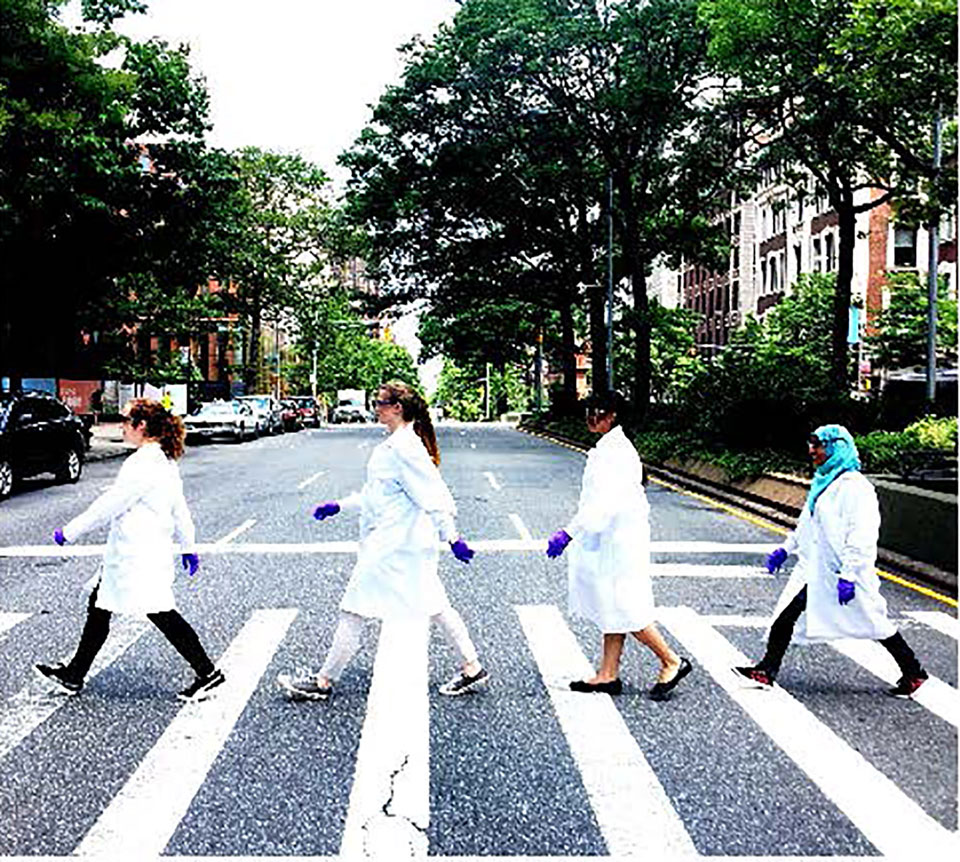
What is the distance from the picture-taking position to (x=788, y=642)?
7496 millimetres

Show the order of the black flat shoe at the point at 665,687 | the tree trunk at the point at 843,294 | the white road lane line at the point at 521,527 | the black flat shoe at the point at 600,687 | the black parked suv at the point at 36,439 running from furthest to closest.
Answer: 1. the tree trunk at the point at 843,294
2. the black parked suv at the point at 36,439
3. the white road lane line at the point at 521,527
4. the black flat shoe at the point at 600,687
5. the black flat shoe at the point at 665,687

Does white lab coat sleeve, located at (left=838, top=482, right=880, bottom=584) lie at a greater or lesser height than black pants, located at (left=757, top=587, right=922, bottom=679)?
greater

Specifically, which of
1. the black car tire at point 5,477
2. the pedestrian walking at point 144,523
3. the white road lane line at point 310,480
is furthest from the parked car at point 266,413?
the pedestrian walking at point 144,523

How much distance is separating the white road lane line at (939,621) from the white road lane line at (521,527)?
5496mm

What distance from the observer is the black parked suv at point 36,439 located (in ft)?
70.4

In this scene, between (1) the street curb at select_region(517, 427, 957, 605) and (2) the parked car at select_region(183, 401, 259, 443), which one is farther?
(2) the parked car at select_region(183, 401, 259, 443)

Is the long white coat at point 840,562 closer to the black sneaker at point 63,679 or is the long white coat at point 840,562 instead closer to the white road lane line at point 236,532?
the black sneaker at point 63,679

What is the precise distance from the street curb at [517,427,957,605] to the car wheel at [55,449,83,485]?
11.0 meters

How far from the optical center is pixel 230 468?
28.2 m

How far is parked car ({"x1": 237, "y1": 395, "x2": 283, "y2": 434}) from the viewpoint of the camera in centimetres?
5078

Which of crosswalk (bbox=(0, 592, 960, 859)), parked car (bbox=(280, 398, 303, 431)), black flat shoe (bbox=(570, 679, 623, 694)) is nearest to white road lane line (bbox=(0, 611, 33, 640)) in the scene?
crosswalk (bbox=(0, 592, 960, 859))

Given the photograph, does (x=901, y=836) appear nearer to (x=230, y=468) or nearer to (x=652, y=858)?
(x=652, y=858)

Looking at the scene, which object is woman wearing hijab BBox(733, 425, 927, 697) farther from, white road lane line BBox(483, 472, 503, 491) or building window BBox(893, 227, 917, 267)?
building window BBox(893, 227, 917, 267)

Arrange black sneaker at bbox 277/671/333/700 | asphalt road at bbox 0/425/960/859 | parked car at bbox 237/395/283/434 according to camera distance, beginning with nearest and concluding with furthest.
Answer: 1. asphalt road at bbox 0/425/960/859
2. black sneaker at bbox 277/671/333/700
3. parked car at bbox 237/395/283/434
